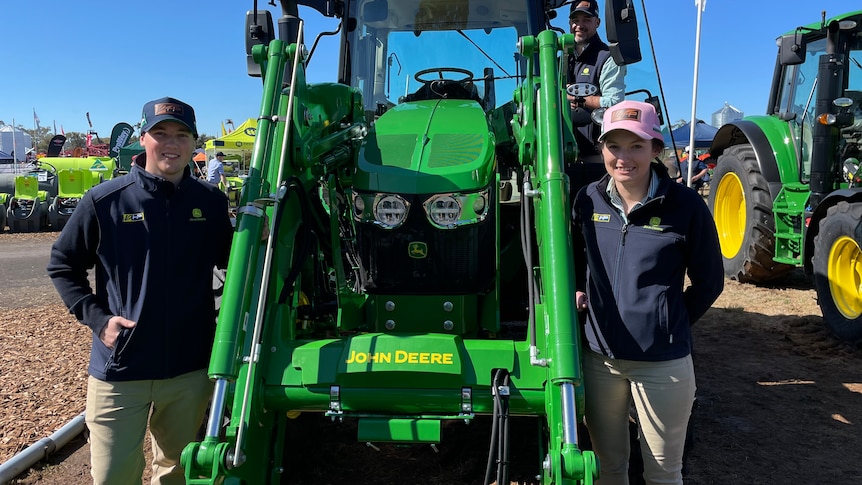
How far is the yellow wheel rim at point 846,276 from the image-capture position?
19.0 ft

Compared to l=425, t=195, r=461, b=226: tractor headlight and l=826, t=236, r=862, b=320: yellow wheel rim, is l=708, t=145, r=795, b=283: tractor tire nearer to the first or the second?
l=826, t=236, r=862, b=320: yellow wheel rim

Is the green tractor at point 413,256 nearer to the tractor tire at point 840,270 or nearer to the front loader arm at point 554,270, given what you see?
the front loader arm at point 554,270

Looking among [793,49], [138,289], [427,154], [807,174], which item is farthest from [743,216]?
[138,289]

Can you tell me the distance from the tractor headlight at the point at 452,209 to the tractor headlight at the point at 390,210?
0.37 feet

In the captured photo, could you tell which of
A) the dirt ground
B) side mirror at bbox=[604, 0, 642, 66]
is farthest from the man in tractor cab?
the dirt ground

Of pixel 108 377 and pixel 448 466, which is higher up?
pixel 108 377

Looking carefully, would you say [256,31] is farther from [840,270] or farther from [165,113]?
[840,270]

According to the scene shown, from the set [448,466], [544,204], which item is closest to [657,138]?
[544,204]

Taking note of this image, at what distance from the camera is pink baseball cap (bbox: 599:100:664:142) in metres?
2.43

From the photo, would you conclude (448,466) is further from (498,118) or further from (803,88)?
(803,88)

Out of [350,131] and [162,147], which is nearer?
[162,147]

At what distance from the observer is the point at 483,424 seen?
13.2 feet

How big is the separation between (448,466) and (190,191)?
202 cm

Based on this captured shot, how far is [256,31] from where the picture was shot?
3539 mm
